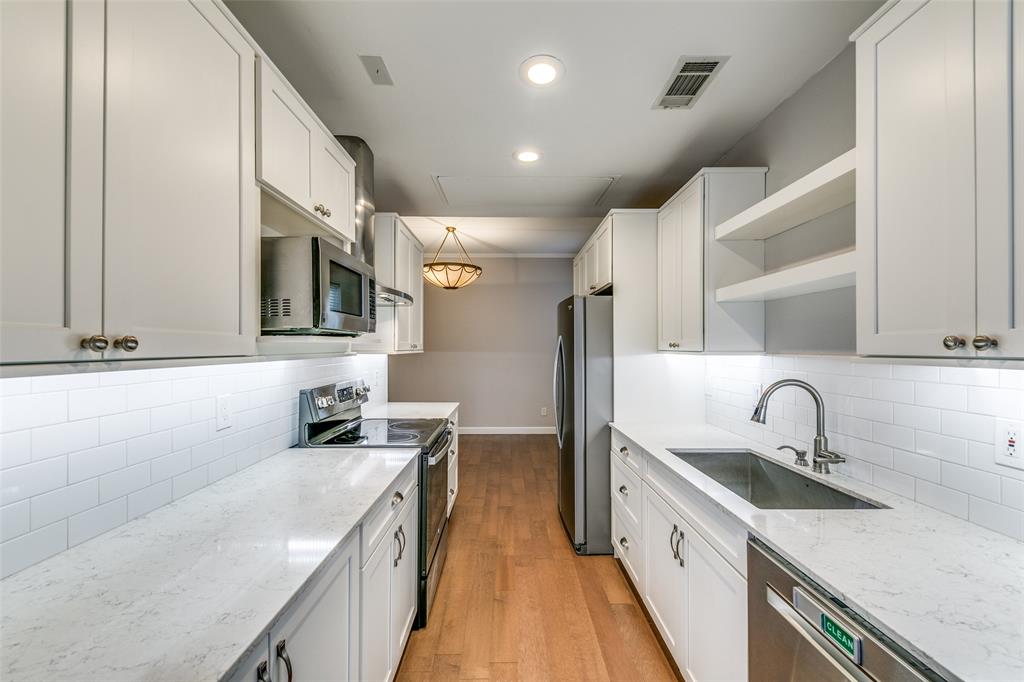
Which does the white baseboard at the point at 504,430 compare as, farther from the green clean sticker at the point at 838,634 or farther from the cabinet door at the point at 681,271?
the green clean sticker at the point at 838,634

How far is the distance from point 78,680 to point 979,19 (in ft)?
6.89

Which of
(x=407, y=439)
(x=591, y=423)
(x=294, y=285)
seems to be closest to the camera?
(x=294, y=285)

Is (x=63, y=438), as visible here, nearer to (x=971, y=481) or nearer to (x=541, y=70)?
(x=541, y=70)

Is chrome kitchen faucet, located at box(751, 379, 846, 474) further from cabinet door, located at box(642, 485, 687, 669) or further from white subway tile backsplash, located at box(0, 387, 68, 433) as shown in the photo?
white subway tile backsplash, located at box(0, 387, 68, 433)

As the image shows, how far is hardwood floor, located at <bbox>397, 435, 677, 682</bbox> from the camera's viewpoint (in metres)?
1.94

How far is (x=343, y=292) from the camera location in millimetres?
1732

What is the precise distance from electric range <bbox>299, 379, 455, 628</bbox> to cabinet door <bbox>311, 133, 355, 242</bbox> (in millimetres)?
875

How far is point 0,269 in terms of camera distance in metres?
0.66

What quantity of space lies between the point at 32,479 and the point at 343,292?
997 mm

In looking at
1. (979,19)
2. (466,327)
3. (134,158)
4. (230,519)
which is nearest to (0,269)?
(134,158)

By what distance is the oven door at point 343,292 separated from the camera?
1.50 metres

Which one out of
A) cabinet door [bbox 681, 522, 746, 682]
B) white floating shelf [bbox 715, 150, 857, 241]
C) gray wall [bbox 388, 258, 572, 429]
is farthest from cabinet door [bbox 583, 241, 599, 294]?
gray wall [bbox 388, 258, 572, 429]

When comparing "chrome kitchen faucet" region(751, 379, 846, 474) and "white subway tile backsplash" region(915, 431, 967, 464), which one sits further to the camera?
"chrome kitchen faucet" region(751, 379, 846, 474)

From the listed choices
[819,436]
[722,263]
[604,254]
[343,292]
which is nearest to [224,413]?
[343,292]
